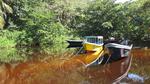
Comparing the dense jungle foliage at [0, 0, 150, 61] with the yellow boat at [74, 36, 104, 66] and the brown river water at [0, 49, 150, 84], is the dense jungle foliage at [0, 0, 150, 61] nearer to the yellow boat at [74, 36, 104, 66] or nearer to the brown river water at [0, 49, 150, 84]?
the yellow boat at [74, 36, 104, 66]

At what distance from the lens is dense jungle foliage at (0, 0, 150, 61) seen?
26312 millimetres

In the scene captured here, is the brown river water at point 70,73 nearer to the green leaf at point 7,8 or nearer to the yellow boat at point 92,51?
the yellow boat at point 92,51

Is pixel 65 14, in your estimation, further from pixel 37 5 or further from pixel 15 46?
pixel 15 46

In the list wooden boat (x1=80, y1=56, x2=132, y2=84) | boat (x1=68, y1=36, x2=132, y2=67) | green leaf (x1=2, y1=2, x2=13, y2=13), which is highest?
green leaf (x1=2, y1=2, x2=13, y2=13)

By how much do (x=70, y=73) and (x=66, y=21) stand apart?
911 inches

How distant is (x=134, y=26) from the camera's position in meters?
30.5

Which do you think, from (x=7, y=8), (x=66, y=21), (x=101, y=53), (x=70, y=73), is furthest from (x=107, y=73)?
(x=66, y=21)

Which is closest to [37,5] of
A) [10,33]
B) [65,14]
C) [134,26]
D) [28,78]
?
[65,14]

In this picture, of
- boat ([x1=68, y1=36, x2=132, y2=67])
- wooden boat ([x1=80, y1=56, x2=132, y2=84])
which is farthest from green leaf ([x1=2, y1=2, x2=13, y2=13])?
wooden boat ([x1=80, y1=56, x2=132, y2=84])

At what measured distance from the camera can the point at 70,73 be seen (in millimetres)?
13594

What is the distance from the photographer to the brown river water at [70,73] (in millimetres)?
11602

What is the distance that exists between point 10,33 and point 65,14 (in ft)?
30.9

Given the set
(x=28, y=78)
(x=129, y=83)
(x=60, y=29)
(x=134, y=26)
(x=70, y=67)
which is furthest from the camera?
(x=134, y=26)

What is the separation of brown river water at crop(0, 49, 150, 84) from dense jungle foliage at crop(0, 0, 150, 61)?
29.3ft
